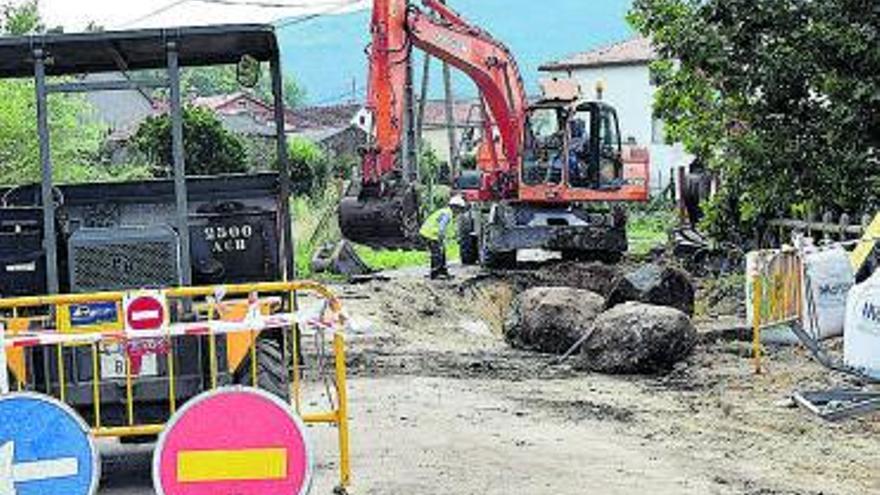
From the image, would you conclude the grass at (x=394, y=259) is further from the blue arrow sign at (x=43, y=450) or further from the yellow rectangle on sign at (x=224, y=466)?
the blue arrow sign at (x=43, y=450)

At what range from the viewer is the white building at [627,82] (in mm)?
64812

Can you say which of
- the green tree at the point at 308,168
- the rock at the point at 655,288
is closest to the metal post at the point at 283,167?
the rock at the point at 655,288

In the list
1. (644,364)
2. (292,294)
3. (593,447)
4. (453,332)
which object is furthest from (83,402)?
(453,332)

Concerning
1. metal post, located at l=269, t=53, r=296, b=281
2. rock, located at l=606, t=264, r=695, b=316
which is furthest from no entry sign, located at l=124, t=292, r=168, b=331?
rock, located at l=606, t=264, r=695, b=316

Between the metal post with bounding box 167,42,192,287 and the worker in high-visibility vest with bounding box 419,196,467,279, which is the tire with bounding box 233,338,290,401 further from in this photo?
the worker in high-visibility vest with bounding box 419,196,467,279

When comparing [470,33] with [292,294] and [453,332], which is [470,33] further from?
[292,294]

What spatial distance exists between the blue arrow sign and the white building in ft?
186

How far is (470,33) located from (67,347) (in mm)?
16623

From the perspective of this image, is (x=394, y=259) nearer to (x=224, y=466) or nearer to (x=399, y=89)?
(x=399, y=89)

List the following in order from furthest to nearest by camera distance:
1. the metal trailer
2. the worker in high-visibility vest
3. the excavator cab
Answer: the excavator cab < the worker in high-visibility vest < the metal trailer

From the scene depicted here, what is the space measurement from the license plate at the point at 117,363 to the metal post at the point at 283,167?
5.16 ft

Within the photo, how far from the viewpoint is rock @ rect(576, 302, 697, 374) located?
15.7 m

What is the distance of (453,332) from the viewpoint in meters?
20.5

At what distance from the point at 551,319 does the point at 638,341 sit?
83.1 inches
